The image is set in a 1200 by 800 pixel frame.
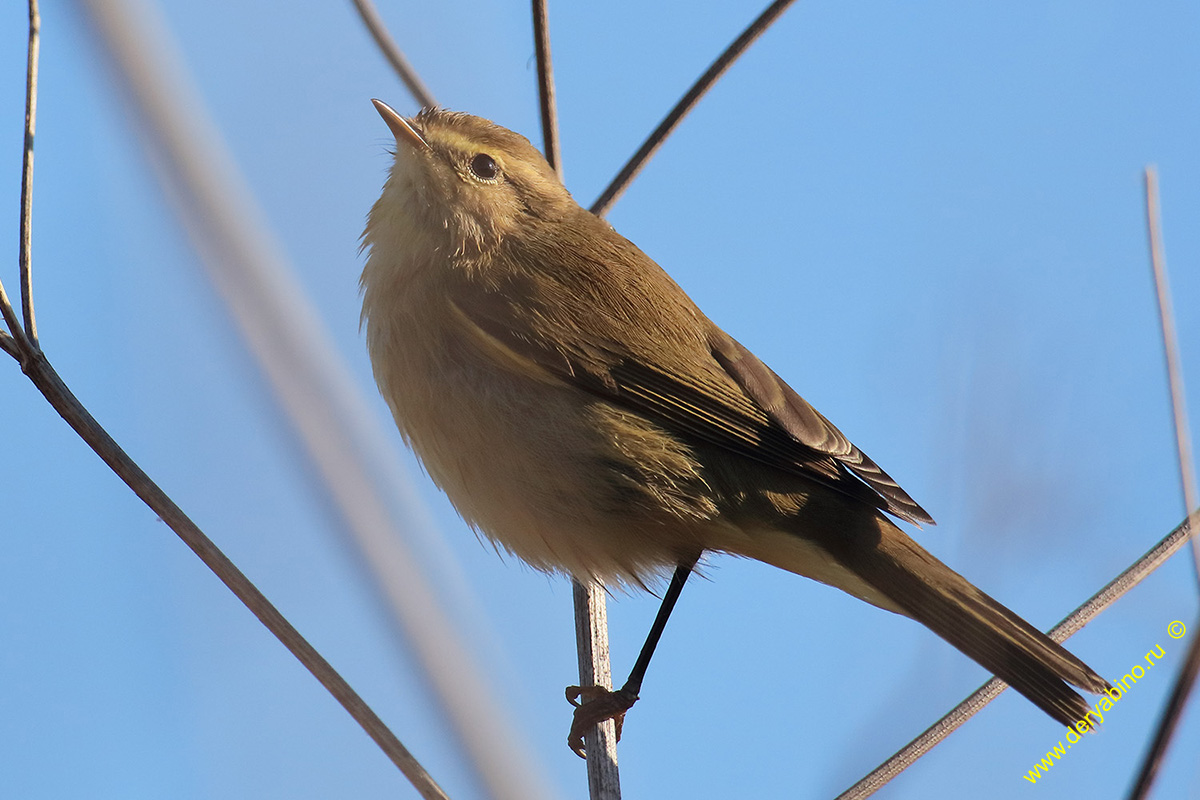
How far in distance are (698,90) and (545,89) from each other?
0.42 meters

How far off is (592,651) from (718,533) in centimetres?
41

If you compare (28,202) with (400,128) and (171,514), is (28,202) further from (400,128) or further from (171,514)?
(400,128)

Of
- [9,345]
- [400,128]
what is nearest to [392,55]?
[400,128]

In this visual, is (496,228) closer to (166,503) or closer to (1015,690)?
→ (166,503)

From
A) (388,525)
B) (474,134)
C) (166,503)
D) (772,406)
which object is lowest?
(166,503)

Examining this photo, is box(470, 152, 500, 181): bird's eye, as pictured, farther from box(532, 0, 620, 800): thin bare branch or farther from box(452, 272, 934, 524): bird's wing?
box(452, 272, 934, 524): bird's wing

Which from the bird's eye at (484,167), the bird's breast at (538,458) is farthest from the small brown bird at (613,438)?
the bird's eye at (484,167)

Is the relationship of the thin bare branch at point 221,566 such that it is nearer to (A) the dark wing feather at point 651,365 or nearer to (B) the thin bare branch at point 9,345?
(B) the thin bare branch at point 9,345

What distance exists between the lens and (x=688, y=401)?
2.62 m

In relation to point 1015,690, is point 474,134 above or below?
above

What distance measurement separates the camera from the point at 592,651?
2576 mm

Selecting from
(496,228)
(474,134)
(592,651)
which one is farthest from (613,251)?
(592,651)

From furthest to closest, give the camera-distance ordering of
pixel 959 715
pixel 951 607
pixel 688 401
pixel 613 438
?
pixel 688 401
pixel 613 438
pixel 951 607
pixel 959 715

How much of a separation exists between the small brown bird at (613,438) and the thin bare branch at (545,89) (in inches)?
14.5
